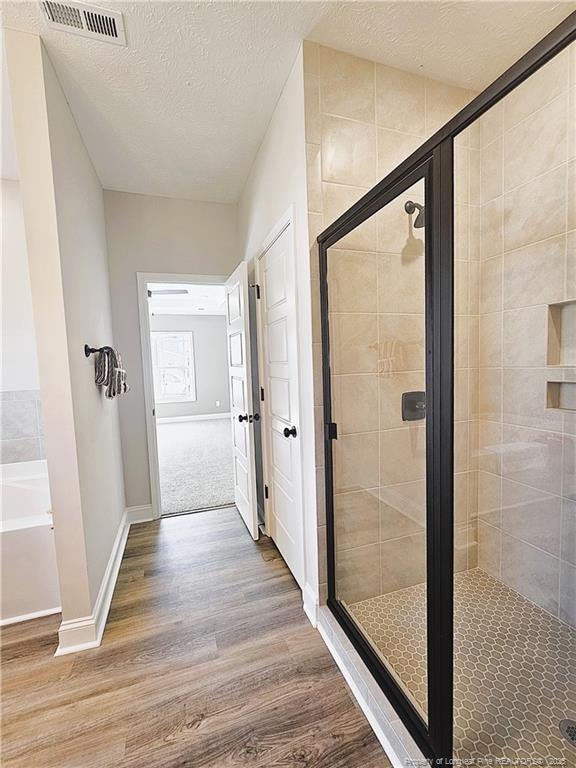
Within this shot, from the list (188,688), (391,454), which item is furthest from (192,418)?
(391,454)

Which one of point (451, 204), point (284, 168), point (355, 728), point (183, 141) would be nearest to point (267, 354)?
point (284, 168)

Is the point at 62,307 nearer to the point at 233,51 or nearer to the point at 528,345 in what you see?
the point at 233,51

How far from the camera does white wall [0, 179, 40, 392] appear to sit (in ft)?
7.41

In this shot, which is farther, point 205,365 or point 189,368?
point 205,365

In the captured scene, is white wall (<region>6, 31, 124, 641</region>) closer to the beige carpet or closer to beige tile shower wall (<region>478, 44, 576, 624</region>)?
the beige carpet

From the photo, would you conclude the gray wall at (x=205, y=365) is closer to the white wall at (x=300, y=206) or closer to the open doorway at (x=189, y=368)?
the open doorway at (x=189, y=368)

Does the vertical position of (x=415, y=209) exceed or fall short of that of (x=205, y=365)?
it exceeds it

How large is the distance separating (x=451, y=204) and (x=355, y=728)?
1.84 meters

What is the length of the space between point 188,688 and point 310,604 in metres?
0.68

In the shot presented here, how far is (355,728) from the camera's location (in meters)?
1.26

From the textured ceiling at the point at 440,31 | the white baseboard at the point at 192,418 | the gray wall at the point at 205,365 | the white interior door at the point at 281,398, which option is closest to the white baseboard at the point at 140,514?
the white interior door at the point at 281,398

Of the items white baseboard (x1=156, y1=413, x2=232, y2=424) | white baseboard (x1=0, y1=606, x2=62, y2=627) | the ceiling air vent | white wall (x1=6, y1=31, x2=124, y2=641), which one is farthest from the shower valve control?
white baseboard (x1=156, y1=413, x2=232, y2=424)

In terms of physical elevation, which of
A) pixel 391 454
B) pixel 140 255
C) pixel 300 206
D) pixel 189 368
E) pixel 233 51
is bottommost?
pixel 391 454

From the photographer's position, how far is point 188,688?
1442mm
